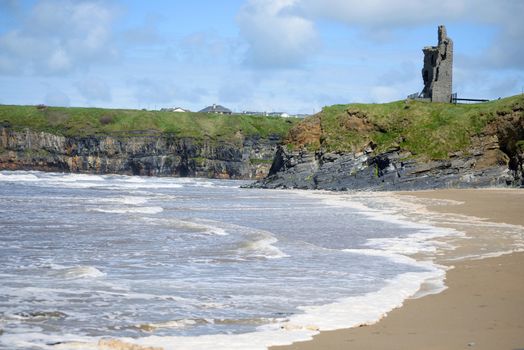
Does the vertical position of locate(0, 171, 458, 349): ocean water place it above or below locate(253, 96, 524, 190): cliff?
below

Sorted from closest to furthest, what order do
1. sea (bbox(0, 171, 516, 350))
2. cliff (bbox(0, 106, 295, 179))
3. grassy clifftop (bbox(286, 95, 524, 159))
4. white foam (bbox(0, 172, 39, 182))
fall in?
1. sea (bbox(0, 171, 516, 350))
2. grassy clifftop (bbox(286, 95, 524, 159))
3. white foam (bbox(0, 172, 39, 182))
4. cliff (bbox(0, 106, 295, 179))

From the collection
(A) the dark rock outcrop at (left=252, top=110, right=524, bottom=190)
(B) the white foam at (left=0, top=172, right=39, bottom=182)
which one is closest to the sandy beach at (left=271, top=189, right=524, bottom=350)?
(A) the dark rock outcrop at (left=252, top=110, right=524, bottom=190)

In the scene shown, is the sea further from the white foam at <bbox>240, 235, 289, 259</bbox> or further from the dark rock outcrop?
the dark rock outcrop

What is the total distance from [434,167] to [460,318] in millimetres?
48209

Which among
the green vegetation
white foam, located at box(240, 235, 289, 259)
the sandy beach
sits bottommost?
white foam, located at box(240, 235, 289, 259)

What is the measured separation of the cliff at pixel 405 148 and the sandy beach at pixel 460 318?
1585 inches

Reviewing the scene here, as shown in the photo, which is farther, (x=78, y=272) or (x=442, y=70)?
(x=442, y=70)

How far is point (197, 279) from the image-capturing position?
479 inches

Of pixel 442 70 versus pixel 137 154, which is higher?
pixel 442 70

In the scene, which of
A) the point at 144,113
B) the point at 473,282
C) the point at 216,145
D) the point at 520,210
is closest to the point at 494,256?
the point at 473,282

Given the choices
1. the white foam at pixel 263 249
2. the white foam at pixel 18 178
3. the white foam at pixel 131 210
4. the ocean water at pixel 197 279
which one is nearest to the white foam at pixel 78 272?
the ocean water at pixel 197 279

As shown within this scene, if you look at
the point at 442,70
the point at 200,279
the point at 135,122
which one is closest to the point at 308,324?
the point at 200,279

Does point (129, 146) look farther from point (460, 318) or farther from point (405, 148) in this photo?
point (460, 318)

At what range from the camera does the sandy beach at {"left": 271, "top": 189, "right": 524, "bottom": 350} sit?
737cm
